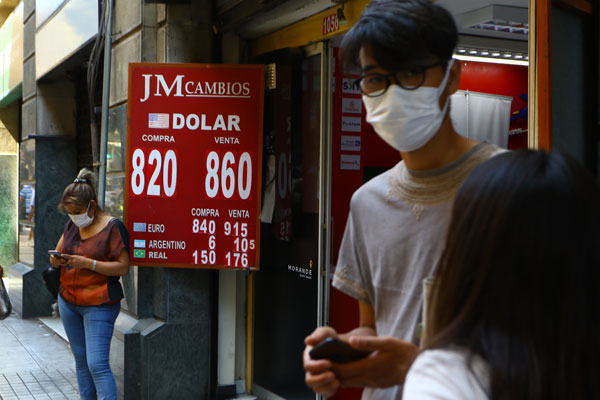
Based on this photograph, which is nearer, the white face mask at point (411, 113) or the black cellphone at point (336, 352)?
the black cellphone at point (336, 352)

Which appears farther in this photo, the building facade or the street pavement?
the street pavement

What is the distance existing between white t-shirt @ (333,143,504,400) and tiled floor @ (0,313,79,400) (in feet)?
18.7

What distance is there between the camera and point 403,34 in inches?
68.9

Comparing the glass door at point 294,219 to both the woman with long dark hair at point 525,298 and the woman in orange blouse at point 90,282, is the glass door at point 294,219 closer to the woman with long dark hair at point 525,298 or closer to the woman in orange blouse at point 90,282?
the woman in orange blouse at point 90,282

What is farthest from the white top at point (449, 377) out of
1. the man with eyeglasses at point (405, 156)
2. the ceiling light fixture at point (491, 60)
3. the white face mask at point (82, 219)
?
the white face mask at point (82, 219)

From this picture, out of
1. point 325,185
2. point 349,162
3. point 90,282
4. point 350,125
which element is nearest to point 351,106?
point 350,125

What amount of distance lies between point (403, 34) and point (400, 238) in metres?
0.49

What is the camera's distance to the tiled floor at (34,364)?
7156mm

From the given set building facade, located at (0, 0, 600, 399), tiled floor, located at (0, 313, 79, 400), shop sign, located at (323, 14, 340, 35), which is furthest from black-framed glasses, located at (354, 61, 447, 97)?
tiled floor, located at (0, 313, 79, 400)

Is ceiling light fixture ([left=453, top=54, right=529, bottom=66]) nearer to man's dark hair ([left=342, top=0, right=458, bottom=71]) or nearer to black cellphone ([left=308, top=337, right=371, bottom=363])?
man's dark hair ([left=342, top=0, right=458, bottom=71])

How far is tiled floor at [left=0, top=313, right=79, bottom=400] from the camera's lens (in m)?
7.16

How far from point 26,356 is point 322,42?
5561 mm

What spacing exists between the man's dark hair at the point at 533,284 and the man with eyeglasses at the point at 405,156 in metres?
0.61

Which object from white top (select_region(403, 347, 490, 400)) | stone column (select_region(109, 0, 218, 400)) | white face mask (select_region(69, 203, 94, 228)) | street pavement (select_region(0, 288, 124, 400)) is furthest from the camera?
street pavement (select_region(0, 288, 124, 400))
